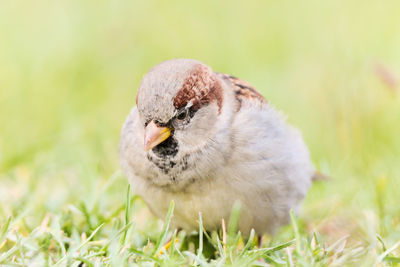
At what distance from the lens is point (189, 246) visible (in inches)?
121

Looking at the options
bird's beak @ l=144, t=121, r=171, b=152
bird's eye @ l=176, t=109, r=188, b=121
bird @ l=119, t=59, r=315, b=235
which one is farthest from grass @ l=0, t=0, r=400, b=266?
bird's eye @ l=176, t=109, r=188, b=121

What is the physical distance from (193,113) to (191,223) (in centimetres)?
52

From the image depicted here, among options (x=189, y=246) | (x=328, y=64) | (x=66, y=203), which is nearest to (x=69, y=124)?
(x=66, y=203)

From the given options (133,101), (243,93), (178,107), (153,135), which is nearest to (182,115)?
(178,107)

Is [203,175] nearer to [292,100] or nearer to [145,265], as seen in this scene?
[145,265]

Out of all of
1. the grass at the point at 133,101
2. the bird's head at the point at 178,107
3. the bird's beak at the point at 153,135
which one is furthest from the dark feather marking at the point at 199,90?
the grass at the point at 133,101

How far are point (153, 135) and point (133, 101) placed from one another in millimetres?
2847

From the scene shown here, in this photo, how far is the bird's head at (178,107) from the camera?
2.61m

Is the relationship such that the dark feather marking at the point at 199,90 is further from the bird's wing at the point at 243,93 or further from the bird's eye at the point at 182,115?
the bird's wing at the point at 243,93

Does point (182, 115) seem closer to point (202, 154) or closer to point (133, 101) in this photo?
point (202, 154)

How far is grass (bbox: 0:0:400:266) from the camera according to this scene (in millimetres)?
2631

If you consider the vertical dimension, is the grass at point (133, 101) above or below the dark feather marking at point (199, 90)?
below

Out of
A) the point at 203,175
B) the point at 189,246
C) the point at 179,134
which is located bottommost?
the point at 189,246

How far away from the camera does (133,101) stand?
5.42m
